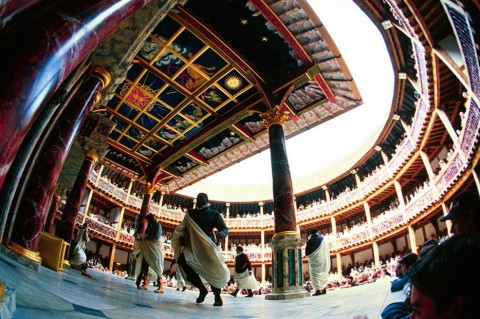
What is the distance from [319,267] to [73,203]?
315 inches

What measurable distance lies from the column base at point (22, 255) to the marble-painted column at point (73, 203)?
5.94 metres

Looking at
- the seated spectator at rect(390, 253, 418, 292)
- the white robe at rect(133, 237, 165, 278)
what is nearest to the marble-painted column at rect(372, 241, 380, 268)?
the seated spectator at rect(390, 253, 418, 292)

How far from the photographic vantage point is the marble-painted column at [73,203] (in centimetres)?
889

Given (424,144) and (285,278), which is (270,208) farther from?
(285,278)

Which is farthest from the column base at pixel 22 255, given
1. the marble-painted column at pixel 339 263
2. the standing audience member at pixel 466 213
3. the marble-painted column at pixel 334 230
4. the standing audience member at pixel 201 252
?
the marble-painted column at pixel 334 230

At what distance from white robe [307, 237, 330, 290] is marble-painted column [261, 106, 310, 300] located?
1.12 meters

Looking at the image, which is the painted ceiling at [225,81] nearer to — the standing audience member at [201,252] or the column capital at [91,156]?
the column capital at [91,156]

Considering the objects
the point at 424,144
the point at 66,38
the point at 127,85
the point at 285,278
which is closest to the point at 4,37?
the point at 66,38

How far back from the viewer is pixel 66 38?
6.53 feet

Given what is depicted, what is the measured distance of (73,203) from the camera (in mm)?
9305

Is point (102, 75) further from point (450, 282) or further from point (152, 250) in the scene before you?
point (450, 282)

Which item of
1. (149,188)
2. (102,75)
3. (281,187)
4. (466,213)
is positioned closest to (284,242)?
(281,187)

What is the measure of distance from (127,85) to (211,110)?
10.7 feet

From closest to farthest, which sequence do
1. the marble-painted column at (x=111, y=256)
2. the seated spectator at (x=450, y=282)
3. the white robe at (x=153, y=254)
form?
the seated spectator at (x=450, y=282) → the white robe at (x=153, y=254) → the marble-painted column at (x=111, y=256)
